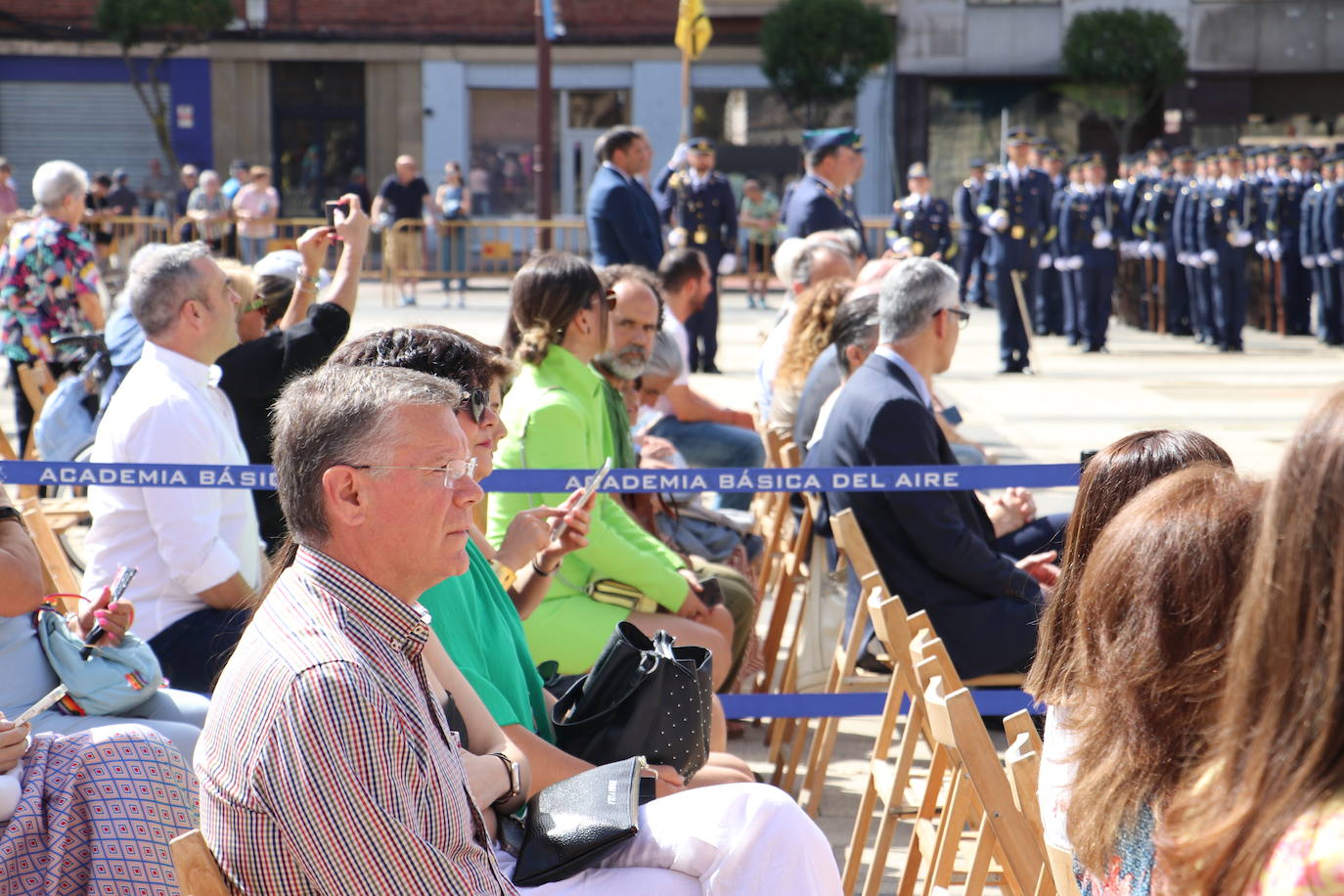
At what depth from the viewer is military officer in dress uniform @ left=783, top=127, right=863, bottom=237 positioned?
10.7m

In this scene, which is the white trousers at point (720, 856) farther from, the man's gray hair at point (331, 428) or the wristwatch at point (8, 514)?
the wristwatch at point (8, 514)

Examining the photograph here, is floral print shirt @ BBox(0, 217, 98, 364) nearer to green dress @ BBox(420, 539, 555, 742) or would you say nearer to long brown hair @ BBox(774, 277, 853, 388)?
long brown hair @ BBox(774, 277, 853, 388)

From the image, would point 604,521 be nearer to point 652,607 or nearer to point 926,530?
point 652,607

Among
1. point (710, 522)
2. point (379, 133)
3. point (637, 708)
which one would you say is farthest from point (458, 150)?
point (637, 708)

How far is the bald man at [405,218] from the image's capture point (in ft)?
73.7

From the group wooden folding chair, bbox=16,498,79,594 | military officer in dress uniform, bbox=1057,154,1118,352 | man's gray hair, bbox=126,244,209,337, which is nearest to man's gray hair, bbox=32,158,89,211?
wooden folding chair, bbox=16,498,79,594

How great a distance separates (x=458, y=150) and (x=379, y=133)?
1.70 meters

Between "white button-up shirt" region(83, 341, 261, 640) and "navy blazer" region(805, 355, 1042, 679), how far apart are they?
69.5 inches

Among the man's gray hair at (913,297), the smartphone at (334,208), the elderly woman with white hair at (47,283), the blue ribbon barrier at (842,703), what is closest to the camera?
the blue ribbon barrier at (842,703)

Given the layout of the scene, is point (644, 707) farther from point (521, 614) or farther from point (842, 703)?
point (842, 703)

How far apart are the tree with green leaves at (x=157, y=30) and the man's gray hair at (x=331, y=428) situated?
29328mm

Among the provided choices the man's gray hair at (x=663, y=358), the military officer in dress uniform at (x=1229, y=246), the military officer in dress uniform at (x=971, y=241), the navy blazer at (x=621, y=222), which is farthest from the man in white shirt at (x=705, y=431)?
the military officer in dress uniform at (x=971, y=241)

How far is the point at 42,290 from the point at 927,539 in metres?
5.85

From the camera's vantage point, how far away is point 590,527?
161 inches
